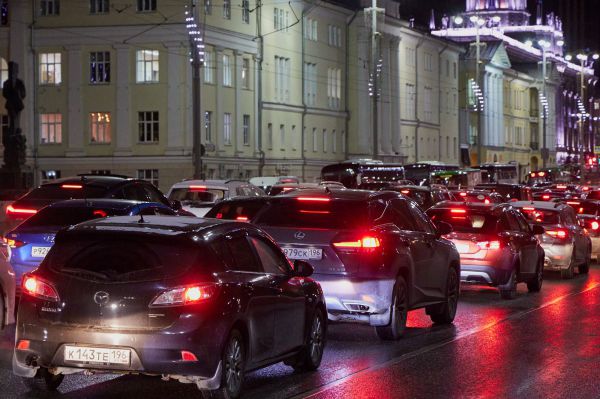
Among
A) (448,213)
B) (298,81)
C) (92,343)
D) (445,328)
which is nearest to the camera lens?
(92,343)

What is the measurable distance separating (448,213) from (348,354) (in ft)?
27.8

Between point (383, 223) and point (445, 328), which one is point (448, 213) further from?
point (383, 223)

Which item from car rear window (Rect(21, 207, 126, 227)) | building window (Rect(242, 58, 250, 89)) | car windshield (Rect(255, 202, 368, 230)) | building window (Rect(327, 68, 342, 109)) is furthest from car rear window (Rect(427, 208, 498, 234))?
building window (Rect(327, 68, 342, 109))

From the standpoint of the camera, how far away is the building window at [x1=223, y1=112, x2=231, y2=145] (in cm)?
6781

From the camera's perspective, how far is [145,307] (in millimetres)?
9727

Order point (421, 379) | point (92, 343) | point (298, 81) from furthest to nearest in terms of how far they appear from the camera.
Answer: point (298, 81), point (421, 379), point (92, 343)

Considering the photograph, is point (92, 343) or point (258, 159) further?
point (258, 159)

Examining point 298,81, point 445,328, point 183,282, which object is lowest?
point 445,328

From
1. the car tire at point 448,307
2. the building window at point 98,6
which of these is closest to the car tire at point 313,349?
the car tire at point 448,307

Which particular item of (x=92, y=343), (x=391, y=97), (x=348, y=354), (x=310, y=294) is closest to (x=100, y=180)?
(x=348, y=354)

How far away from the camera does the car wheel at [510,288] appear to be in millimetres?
21203

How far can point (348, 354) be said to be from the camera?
13.7 meters

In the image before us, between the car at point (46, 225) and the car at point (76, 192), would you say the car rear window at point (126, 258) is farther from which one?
the car at point (76, 192)

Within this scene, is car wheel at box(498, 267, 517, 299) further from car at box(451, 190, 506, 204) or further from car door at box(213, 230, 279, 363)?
car at box(451, 190, 506, 204)
